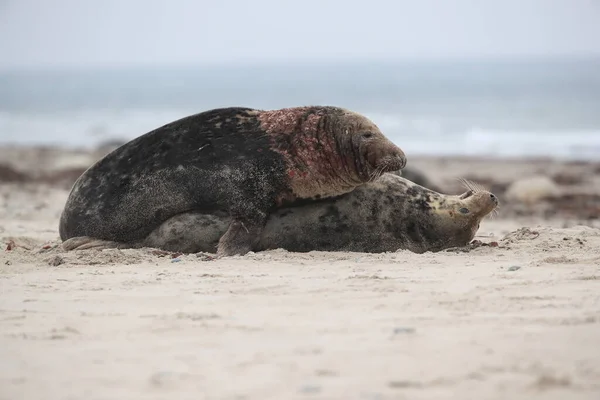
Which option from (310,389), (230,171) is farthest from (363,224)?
(310,389)

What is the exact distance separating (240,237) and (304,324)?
2.62m

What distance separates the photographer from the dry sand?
3557 mm

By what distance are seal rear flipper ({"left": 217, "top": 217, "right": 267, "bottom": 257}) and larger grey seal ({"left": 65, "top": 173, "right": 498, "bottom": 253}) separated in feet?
0.31

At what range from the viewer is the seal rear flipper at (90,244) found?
7309 millimetres

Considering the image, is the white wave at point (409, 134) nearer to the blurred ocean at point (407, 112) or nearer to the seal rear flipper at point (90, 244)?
the blurred ocean at point (407, 112)

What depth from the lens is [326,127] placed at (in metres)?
7.39

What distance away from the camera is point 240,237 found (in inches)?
276

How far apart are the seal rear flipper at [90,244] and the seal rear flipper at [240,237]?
829 mm

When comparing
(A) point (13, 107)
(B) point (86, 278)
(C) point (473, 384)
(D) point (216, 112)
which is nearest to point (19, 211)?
(D) point (216, 112)

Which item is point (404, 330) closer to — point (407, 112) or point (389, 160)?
point (389, 160)

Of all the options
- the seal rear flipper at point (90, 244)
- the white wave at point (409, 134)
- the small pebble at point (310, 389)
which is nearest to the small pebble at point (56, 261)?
the seal rear flipper at point (90, 244)

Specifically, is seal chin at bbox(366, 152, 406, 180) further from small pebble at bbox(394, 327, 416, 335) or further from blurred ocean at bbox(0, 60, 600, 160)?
blurred ocean at bbox(0, 60, 600, 160)

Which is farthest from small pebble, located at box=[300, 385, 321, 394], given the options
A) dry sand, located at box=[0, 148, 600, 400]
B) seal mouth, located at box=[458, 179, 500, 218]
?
seal mouth, located at box=[458, 179, 500, 218]

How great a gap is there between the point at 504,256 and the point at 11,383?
4014 mm
